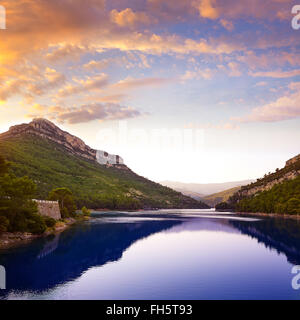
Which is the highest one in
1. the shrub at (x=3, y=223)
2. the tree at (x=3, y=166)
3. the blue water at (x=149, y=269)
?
the tree at (x=3, y=166)

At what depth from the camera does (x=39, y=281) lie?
101 feet

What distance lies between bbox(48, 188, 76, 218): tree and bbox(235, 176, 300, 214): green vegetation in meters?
90.5

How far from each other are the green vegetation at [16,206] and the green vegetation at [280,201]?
109m

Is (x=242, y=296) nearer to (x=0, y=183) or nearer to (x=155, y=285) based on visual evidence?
(x=155, y=285)

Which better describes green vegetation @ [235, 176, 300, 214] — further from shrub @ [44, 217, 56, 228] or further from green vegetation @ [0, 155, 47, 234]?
green vegetation @ [0, 155, 47, 234]

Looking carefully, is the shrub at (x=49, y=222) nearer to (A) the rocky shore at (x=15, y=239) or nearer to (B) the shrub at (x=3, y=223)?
(A) the rocky shore at (x=15, y=239)

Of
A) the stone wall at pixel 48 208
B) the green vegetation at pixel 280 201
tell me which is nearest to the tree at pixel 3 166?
the stone wall at pixel 48 208

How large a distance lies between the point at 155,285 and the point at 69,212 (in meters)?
87.1

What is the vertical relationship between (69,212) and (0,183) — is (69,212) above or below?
below

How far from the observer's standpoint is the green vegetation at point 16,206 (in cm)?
5334

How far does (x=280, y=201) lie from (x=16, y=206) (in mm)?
130135

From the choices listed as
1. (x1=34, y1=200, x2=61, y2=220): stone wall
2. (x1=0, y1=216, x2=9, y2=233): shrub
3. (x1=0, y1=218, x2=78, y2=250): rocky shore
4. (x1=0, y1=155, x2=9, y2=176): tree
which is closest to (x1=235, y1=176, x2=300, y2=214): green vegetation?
(x1=34, y1=200, x2=61, y2=220): stone wall
